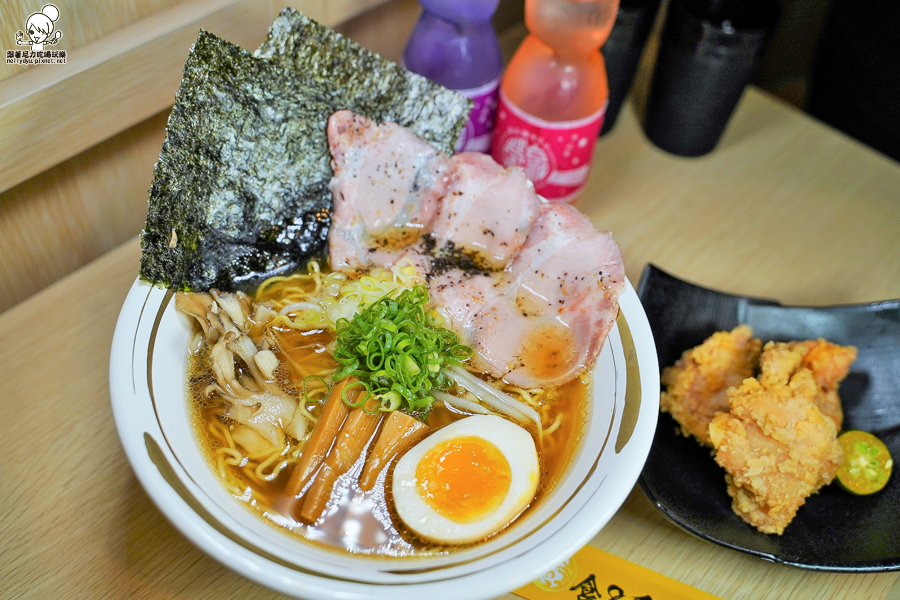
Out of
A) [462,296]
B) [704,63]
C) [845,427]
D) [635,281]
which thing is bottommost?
[845,427]

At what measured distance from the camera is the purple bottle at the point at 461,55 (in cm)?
195

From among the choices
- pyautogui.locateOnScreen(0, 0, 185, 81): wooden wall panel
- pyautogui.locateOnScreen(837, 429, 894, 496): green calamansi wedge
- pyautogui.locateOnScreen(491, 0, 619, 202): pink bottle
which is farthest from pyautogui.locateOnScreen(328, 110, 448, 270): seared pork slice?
pyautogui.locateOnScreen(837, 429, 894, 496): green calamansi wedge

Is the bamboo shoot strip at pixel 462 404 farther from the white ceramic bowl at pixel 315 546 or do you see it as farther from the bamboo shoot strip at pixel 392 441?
the white ceramic bowl at pixel 315 546

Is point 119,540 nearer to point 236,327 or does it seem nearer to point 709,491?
point 236,327

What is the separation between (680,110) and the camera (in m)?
2.26

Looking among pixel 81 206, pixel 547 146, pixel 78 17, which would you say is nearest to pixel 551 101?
pixel 547 146

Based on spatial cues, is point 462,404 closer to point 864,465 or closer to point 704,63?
point 864,465

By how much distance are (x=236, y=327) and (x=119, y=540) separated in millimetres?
483

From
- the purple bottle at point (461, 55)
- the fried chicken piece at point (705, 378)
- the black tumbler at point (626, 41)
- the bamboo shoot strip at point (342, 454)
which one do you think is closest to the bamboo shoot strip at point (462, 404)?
the bamboo shoot strip at point (342, 454)

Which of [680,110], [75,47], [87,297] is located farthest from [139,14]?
[680,110]

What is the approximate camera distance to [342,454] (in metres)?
1.33

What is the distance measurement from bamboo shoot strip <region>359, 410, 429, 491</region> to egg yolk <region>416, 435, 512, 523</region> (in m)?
0.06

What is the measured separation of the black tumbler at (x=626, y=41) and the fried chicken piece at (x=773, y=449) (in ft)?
3.71

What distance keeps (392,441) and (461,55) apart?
119cm
